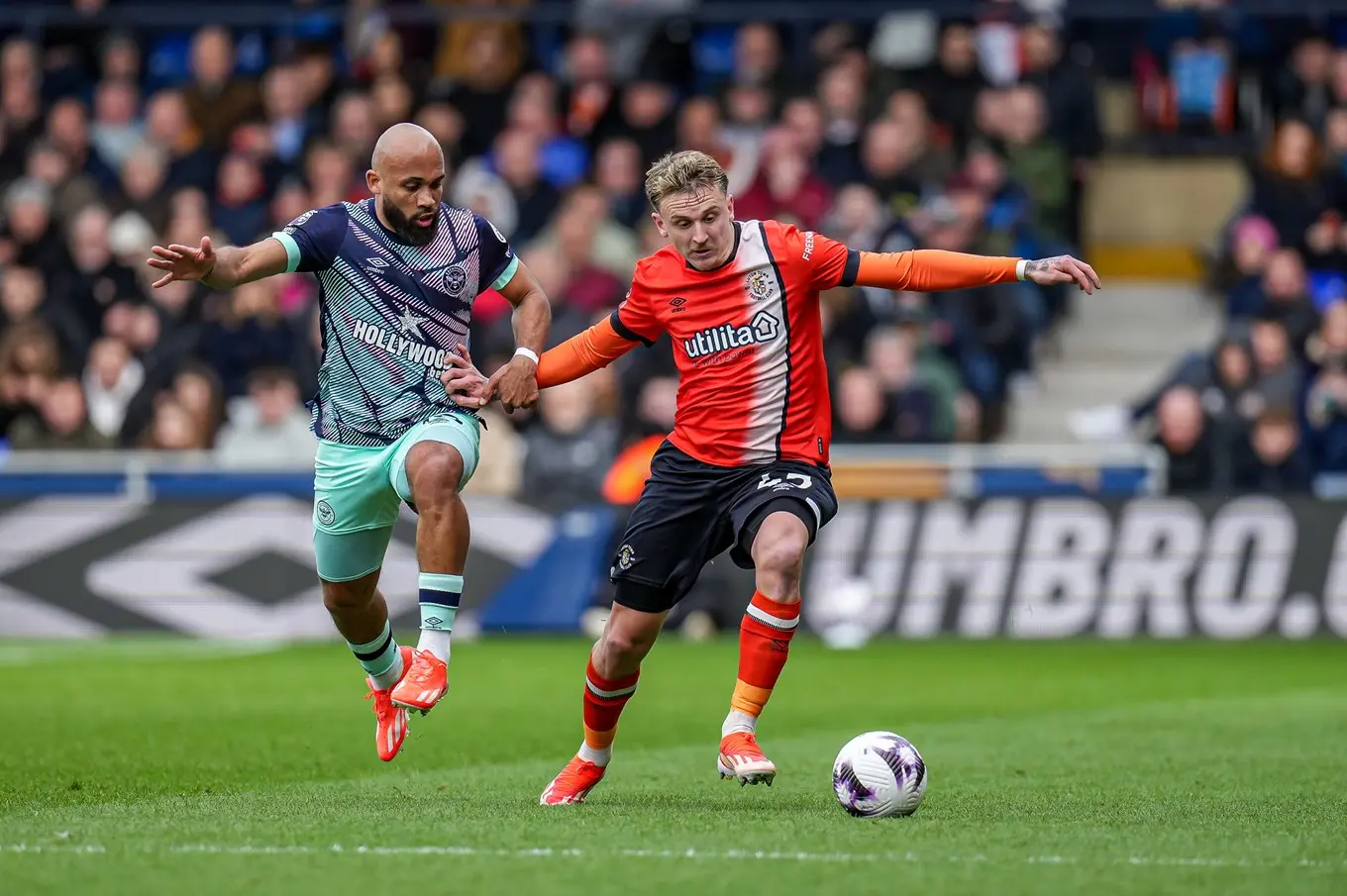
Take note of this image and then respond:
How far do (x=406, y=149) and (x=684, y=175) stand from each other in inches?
45.7

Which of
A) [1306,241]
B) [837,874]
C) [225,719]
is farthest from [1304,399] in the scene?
[837,874]

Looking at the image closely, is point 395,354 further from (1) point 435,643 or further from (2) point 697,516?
(2) point 697,516

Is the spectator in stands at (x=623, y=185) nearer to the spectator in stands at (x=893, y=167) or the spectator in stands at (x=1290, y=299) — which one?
the spectator in stands at (x=893, y=167)

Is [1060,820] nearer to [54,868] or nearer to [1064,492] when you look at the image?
[54,868]

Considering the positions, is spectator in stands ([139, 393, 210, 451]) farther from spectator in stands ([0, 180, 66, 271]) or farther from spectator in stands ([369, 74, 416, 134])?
spectator in stands ([369, 74, 416, 134])

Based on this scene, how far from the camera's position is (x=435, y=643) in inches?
308

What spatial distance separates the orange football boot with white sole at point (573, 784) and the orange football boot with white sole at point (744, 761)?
0.57m

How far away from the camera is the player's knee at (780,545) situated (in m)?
7.46

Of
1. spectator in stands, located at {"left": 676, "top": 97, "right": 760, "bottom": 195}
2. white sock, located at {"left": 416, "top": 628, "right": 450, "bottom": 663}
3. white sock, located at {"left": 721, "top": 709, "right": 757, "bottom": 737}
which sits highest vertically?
spectator in stands, located at {"left": 676, "top": 97, "right": 760, "bottom": 195}

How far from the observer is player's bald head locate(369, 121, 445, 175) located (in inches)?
321

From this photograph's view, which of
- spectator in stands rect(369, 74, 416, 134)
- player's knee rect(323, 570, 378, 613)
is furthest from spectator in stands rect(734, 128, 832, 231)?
player's knee rect(323, 570, 378, 613)

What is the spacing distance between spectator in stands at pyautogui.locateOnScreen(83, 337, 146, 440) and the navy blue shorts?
11469 mm

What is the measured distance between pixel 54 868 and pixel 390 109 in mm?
15104

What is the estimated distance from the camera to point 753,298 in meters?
7.94
